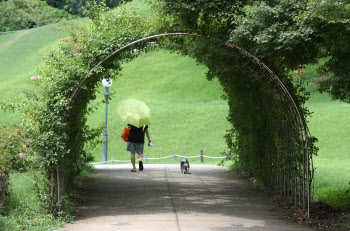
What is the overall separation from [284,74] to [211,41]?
150 centimetres

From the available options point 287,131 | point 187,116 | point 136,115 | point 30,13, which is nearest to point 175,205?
point 287,131

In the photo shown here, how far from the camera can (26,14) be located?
65.4 m

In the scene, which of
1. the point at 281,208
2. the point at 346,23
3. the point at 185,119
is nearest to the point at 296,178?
the point at 281,208

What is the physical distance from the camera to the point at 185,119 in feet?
98.9

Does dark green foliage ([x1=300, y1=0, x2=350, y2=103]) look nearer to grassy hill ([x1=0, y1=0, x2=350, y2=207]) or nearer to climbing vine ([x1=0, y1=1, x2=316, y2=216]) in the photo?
climbing vine ([x1=0, y1=1, x2=316, y2=216])

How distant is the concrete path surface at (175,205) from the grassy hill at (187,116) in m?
1.86

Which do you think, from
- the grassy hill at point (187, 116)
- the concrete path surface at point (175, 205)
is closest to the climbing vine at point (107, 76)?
the concrete path surface at point (175, 205)

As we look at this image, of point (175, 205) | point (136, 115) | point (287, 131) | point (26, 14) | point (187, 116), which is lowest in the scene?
point (175, 205)

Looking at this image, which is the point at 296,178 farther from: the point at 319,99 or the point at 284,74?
the point at 319,99

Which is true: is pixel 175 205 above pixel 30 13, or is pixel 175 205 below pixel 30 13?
below

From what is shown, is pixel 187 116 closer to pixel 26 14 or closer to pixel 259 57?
pixel 259 57

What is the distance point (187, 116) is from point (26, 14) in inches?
1679

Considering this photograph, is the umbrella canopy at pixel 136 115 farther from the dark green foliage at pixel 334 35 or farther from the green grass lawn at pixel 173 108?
the green grass lawn at pixel 173 108

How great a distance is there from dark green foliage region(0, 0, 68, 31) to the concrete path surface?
5453cm
